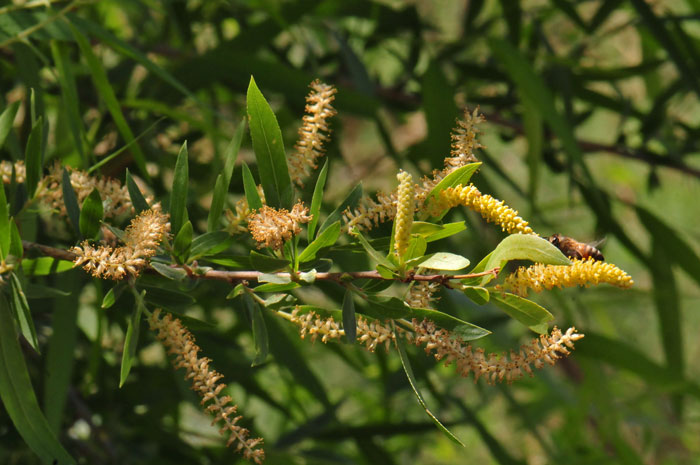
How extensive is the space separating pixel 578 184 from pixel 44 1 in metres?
0.65

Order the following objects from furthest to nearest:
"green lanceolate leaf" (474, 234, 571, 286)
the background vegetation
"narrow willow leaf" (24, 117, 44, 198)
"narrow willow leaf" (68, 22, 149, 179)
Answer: the background vegetation < "narrow willow leaf" (68, 22, 149, 179) < "narrow willow leaf" (24, 117, 44, 198) < "green lanceolate leaf" (474, 234, 571, 286)

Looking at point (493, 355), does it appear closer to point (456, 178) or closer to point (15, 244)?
point (456, 178)

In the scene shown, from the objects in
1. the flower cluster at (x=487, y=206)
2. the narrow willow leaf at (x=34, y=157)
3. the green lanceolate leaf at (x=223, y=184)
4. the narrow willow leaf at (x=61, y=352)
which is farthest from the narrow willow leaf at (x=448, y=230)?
the narrow willow leaf at (x=61, y=352)

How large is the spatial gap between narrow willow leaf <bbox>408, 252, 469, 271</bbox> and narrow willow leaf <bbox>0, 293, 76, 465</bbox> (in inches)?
8.4

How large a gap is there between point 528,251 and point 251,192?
0.46ft

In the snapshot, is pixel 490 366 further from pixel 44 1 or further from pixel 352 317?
pixel 44 1

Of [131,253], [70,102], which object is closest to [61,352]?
[70,102]

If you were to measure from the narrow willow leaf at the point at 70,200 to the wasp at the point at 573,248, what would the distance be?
240 millimetres

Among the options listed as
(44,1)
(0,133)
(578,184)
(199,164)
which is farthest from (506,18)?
(0,133)

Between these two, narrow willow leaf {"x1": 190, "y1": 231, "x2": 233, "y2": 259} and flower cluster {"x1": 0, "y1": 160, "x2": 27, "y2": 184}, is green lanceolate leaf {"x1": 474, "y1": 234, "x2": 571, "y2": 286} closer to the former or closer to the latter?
narrow willow leaf {"x1": 190, "y1": 231, "x2": 233, "y2": 259}

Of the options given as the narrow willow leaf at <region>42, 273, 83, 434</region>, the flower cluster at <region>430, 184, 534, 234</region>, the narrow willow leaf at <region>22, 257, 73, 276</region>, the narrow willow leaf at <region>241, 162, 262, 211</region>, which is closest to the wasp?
the flower cluster at <region>430, 184, 534, 234</region>

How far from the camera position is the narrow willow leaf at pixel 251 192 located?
0.38 m

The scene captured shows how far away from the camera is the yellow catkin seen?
320mm

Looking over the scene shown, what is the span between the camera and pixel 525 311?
34 centimetres
